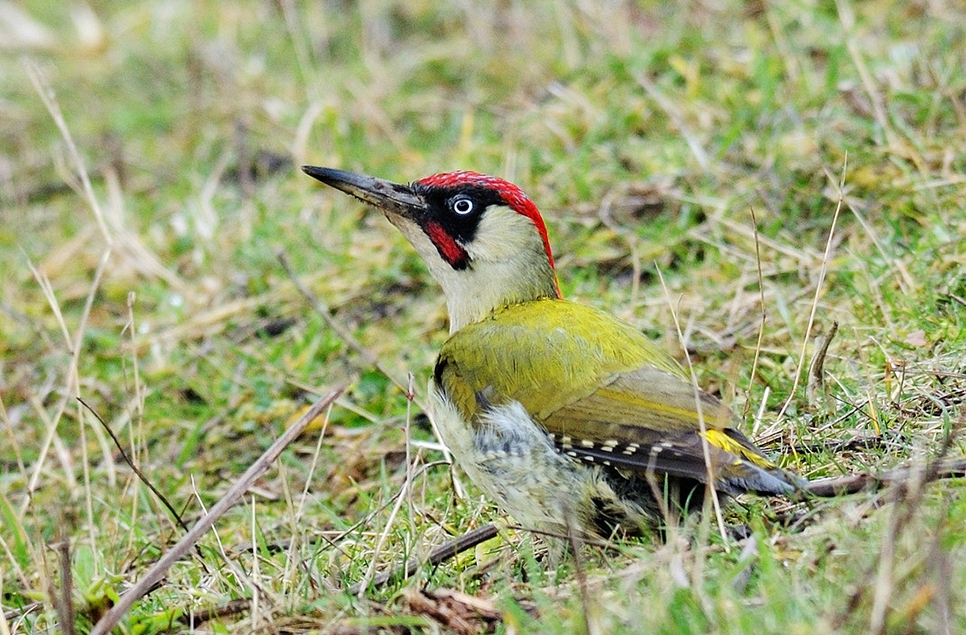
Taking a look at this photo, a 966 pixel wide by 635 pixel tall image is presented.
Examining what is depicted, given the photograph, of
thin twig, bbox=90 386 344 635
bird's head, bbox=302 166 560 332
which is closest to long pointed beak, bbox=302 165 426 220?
bird's head, bbox=302 166 560 332

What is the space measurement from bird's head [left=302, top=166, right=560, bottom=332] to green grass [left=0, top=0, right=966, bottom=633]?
48 cm

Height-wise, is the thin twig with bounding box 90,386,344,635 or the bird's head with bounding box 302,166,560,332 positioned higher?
the bird's head with bounding box 302,166,560,332

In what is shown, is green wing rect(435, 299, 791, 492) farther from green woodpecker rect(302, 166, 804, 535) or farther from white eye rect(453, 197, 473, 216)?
white eye rect(453, 197, 473, 216)

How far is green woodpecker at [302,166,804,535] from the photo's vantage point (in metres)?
2.73

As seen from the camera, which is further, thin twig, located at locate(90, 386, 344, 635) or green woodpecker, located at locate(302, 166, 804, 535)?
green woodpecker, located at locate(302, 166, 804, 535)

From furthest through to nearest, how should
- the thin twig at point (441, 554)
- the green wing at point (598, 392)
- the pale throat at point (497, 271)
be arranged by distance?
1. the pale throat at point (497, 271)
2. the thin twig at point (441, 554)
3. the green wing at point (598, 392)

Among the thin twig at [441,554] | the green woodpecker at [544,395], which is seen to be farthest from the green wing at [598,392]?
the thin twig at [441,554]

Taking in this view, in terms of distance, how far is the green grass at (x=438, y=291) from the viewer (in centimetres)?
256

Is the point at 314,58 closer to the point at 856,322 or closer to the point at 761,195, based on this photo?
the point at 761,195

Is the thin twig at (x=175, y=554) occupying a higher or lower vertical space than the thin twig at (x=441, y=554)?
higher

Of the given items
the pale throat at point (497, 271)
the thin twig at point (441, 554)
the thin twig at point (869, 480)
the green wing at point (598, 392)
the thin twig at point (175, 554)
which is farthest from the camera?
the pale throat at point (497, 271)

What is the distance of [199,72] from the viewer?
23.6 ft

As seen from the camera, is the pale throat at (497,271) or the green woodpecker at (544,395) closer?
the green woodpecker at (544,395)

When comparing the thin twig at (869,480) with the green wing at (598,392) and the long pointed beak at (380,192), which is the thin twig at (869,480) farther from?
the long pointed beak at (380,192)
